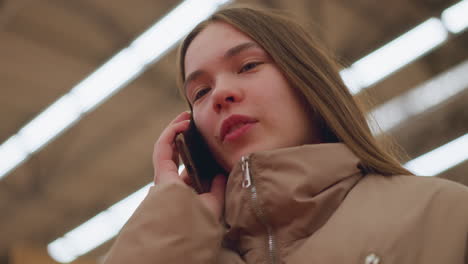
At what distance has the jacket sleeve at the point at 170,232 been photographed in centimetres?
108

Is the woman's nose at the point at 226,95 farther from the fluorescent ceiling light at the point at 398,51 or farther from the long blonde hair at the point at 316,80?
the fluorescent ceiling light at the point at 398,51

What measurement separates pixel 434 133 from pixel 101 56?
377 cm

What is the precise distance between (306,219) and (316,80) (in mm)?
408

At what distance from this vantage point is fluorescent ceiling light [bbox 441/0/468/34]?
6160 mm

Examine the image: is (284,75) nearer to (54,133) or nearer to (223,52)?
(223,52)

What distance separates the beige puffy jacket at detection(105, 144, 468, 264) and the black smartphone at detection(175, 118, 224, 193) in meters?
0.24

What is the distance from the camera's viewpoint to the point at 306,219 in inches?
43.3

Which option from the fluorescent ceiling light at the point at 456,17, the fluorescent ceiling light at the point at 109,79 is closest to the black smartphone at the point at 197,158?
the fluorescent ceiling light at the point at 109,79

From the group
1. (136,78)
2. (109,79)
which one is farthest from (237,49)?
(136,78)

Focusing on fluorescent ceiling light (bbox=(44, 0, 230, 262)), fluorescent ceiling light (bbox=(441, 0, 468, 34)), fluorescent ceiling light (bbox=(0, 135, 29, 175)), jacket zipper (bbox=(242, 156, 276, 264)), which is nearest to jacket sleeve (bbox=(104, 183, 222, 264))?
jacket zipper (bbox=(242, 156, 276, 264))

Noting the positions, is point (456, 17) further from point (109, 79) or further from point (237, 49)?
point (237, 49)

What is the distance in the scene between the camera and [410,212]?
1.04 metres

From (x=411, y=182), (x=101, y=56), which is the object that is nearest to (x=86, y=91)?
(x=101, y=56)

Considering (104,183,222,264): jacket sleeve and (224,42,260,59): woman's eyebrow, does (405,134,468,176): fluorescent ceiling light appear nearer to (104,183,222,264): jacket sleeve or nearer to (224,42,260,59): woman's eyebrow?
(224,42,260,59): woman's eyebrow
